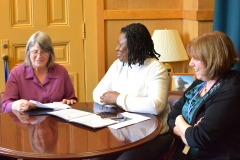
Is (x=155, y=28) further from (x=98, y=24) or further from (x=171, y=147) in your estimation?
(x=171, y=147)

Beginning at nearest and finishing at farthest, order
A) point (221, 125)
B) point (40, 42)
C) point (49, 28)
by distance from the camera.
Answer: point (221, 125), point (40, 42), point (49, 28)

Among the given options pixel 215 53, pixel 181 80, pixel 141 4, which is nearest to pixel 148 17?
pixel 141 4

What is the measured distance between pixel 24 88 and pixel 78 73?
1144 millimetres

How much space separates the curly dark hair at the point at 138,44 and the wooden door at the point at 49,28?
1.23 meters

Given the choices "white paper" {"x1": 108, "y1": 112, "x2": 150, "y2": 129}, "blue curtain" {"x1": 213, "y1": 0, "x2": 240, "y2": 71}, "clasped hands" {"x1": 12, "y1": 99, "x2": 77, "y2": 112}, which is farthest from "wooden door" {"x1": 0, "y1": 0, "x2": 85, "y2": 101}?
"white paper" {"x1": 108, "y1": 112, "x2": 150, "y2": 129}

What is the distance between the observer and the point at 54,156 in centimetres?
154

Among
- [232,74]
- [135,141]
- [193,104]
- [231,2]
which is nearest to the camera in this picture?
[135,141]

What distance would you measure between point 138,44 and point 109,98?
37 cm

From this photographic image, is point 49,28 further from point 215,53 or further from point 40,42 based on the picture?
point 215,53

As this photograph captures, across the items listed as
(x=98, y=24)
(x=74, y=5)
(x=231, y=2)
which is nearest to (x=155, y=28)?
(x=98, y=24)

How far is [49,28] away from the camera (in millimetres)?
3424

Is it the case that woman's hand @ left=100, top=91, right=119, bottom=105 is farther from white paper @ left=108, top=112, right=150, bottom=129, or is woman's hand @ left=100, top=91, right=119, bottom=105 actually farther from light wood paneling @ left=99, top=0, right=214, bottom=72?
light wood paneling @ left=99, top=0, right=214, bottom=72

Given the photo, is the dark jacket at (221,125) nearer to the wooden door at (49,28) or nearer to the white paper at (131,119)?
the white paper at (131,119)

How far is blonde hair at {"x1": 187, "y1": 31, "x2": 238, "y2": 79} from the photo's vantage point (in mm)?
1789
